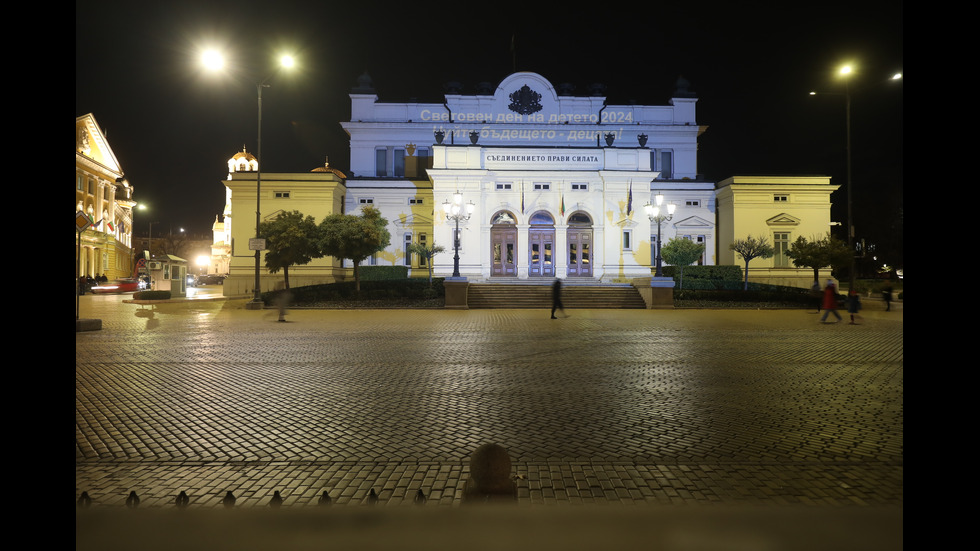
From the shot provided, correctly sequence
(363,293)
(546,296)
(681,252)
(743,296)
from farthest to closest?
(681,252)
(546,296)
(363,293)
(743,296)

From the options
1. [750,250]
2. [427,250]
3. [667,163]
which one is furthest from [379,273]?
[667,163]

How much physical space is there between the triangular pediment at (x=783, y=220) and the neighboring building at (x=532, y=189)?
96 mm

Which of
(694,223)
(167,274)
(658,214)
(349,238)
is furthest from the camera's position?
(694,223)

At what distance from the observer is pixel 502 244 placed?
38656 mm

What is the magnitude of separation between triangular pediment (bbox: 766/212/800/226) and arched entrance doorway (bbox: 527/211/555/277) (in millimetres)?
16536

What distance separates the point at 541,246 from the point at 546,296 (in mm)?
10121

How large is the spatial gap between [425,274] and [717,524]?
3878cm

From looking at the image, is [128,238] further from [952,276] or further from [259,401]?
[952,276]

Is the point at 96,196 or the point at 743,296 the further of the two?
the point at 96,196

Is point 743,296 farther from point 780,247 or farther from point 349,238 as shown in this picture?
point 349,238

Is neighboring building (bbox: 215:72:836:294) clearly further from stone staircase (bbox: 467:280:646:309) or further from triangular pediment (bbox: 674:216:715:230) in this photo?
stone staircase (bbox: 467:280:646:309)

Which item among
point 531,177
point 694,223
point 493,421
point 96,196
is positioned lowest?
point 493,421

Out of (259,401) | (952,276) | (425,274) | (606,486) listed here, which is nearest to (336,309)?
(425,274)

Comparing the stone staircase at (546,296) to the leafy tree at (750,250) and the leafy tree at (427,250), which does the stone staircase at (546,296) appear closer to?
the leafy tree at (427,250)
